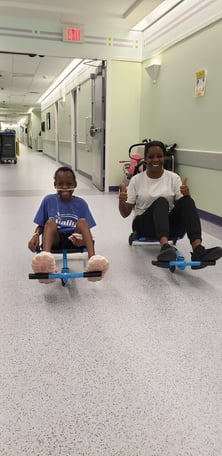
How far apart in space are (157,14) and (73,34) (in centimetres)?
134

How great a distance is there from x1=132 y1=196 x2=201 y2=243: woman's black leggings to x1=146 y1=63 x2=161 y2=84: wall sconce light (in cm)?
358

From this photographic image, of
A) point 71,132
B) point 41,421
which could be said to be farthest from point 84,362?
point 71,132

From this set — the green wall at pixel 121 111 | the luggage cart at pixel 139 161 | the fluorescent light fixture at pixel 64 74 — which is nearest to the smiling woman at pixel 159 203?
the luggage cart at pixel 139 161

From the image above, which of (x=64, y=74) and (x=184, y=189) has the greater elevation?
(x=64, y=74)

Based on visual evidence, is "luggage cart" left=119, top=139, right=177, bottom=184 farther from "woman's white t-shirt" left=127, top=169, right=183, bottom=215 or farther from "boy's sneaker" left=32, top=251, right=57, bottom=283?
"boy's sneaker" left=32, top=251, right=57, bottom=283

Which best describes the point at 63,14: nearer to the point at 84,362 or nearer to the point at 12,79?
the point at 84,362

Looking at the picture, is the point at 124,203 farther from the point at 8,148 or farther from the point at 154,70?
the point at 8,148

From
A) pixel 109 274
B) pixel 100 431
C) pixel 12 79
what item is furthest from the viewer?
pixel 12 79

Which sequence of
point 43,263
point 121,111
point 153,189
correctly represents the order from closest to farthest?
point 43,263 < point 153,189 < point 121,111

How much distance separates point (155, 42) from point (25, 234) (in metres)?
3.87

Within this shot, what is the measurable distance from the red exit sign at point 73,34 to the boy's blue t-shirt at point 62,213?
13.9ft

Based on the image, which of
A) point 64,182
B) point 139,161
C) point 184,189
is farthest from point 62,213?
point 139,161

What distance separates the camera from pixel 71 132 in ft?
33.2

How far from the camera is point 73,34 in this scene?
5695mm
